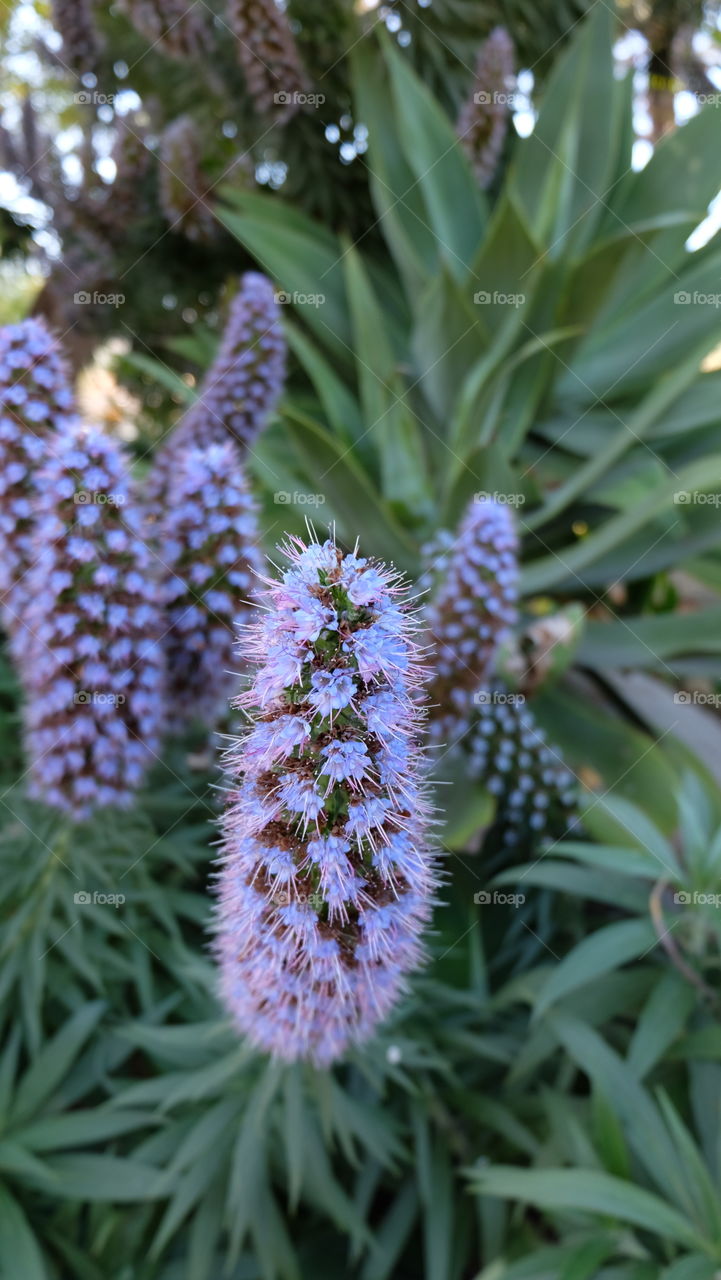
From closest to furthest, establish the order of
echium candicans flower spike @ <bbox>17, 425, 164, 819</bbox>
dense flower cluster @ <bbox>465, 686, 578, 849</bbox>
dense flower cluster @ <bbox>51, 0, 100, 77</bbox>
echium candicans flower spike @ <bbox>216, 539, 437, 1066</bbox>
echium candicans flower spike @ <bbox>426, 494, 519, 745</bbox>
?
echium candicans flower spike @ <bbox>216, 539, 437, 1066</bbox>, echium candicans flower spike @ <bbox>17, 425, 164, 819</bbox>, echium candicans flower spike @ <bbox>426, 494, 519, 745</bbox>, dense flower cluster @ <bbox>465, 686, 578, 849</bbox>, dense flower cluster @ <bbox>51, 0, 100, 77</bbox>

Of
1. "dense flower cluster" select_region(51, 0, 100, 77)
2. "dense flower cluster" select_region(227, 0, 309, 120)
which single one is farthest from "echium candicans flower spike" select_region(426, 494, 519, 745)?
"dense flower cluster" select_region(51, 0, 100, 77)

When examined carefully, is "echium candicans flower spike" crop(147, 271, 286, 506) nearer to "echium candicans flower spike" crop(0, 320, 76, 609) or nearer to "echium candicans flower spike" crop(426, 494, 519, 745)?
"echium candicans flower spike" crop(0, 320, 76, 609)

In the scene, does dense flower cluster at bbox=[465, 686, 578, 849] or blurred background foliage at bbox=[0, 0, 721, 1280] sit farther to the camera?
dense flower cluster at bbox=[465, 686, 578, 849]

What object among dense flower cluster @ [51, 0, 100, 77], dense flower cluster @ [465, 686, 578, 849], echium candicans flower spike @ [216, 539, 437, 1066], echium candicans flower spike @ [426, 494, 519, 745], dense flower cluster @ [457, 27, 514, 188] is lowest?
echium candicans flower spike @ [216, 539, 437, 1066]

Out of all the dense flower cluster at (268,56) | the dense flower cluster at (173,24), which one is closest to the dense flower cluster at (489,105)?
the dense flower cluster at (268,56)

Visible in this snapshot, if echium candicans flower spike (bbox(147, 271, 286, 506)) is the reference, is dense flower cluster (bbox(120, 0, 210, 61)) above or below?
above

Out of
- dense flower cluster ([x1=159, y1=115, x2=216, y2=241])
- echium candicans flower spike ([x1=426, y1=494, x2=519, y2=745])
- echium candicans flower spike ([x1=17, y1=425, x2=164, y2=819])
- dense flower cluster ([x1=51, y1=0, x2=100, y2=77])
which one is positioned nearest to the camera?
echium candicans flower spike ([x1=17, y1=425, x2=164, y2=819])

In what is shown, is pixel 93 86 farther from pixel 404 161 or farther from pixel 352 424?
pixel 352 424
